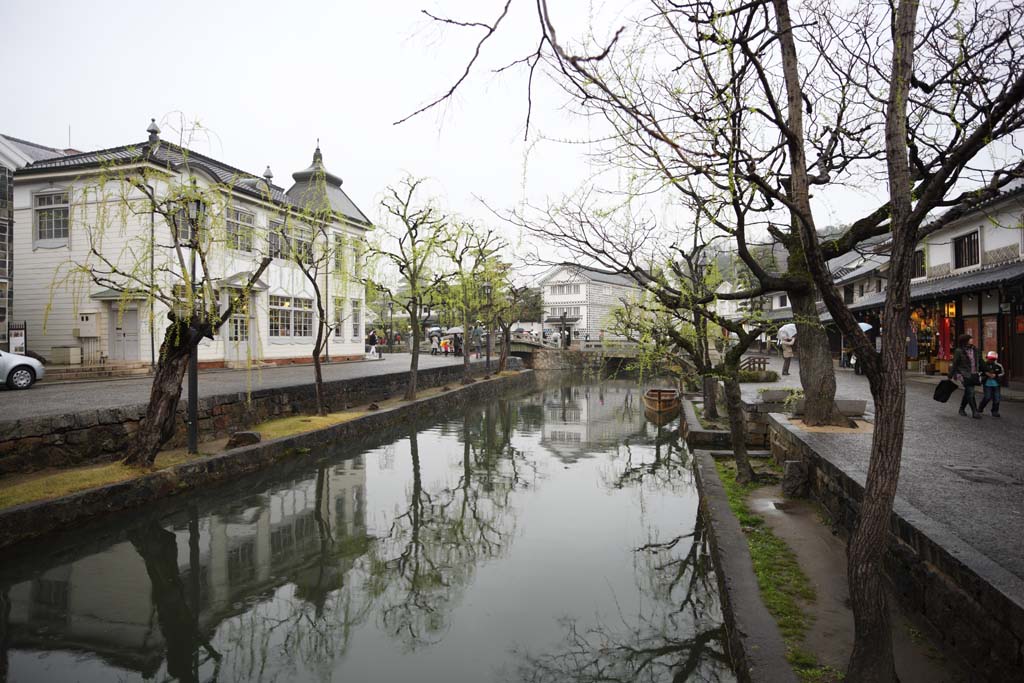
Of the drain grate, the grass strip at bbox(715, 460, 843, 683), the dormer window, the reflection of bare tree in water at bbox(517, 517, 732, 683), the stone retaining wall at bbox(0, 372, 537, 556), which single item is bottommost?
the reflection of bare tree in water at bbox(517, 517, 732, 683)

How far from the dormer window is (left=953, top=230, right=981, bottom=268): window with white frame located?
2850 centimetres

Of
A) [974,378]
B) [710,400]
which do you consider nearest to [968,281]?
[974,378]

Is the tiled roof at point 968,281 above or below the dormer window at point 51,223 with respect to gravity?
below

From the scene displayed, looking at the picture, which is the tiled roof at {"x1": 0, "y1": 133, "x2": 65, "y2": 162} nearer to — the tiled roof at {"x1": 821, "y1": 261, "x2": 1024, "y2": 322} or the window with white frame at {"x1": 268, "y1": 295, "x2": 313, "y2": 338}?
the window with white frame at {"x1": 268, "y1": 295, "x2": 313, "y2": 338}

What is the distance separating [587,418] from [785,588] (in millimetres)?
16244

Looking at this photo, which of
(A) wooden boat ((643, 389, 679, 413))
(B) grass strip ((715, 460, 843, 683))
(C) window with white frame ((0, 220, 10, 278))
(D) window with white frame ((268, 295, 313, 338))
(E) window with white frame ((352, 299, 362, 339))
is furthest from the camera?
(E) window with white frame ((352, 299, 362, 339))

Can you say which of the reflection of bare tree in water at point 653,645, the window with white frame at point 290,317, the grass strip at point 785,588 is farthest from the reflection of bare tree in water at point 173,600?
the window with white frame at point 290,317

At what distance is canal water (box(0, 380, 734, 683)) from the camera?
5.00 metres

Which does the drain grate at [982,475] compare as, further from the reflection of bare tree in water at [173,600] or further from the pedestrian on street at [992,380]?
the reflection of bare tree in water at [173,600]

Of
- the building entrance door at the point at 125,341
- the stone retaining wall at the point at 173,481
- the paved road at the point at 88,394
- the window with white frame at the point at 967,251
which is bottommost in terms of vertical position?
the stone retaining wall at the point at 173,481

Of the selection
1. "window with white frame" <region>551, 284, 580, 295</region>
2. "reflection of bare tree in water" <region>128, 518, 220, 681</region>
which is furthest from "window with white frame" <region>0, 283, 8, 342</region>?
"window with white frame" <region>551, 284, 580, 295</region>

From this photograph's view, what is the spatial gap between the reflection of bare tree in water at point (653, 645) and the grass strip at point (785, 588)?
1.99 ft

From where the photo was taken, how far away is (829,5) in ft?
17.1

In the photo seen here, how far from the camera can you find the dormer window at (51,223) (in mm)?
21656
